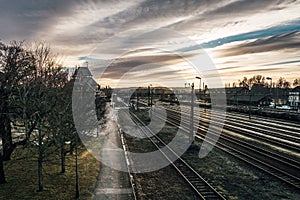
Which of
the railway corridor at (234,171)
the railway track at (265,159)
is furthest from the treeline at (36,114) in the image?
the railway track at (265,159)

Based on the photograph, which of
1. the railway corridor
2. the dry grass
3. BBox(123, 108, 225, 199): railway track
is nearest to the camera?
BBox(123, 108, 225, 199): railway track

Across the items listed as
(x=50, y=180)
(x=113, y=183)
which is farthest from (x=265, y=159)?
(x=50, y=180)

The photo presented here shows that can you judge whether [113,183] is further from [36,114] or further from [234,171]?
[234,171]

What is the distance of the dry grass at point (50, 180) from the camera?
12.6 metres

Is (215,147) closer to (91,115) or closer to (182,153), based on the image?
(182,153)

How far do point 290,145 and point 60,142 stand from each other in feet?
71.3

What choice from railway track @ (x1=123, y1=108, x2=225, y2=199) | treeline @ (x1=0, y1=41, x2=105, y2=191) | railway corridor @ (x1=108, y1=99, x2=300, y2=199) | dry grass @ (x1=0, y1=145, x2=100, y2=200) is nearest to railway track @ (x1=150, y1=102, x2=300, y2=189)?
railway corridor @ (x1=108, y1=99, x2=300, y2=199)

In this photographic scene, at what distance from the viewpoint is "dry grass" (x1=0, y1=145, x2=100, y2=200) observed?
1265cm

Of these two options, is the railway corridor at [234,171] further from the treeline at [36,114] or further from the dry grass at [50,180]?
the treeline at [36,114]

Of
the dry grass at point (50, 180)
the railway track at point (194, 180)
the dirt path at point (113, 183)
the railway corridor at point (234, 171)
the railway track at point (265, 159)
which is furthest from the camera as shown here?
the railway track at point (265, 159)

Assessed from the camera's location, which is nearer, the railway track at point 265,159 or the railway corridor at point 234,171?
the railway corridor at point 234,171

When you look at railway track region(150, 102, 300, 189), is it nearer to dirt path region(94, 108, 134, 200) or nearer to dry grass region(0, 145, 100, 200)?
dirt path region(94, 108, 134, 200)

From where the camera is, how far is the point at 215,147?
22.9m

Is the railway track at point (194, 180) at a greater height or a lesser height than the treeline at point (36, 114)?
lesser
